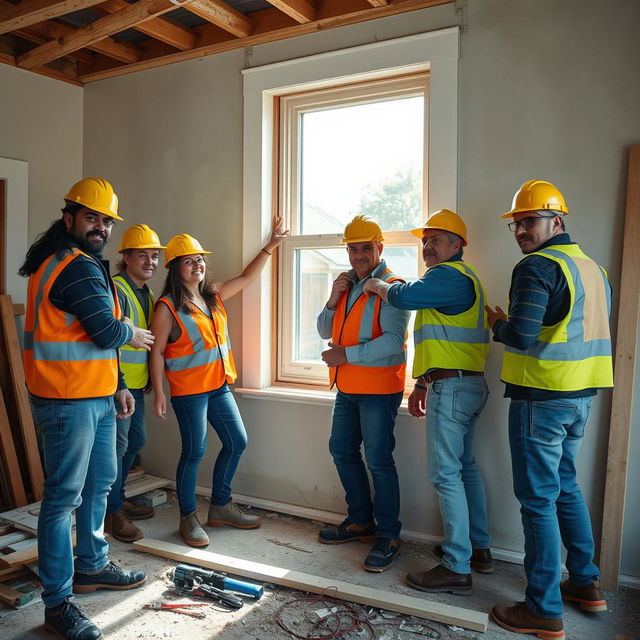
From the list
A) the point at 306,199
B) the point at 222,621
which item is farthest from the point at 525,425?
the point at 306,199

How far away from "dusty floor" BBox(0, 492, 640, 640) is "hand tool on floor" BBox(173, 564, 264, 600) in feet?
0.19

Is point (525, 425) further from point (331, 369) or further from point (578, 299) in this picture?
point (331, 369)

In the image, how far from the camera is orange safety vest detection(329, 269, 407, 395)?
3.34 meters

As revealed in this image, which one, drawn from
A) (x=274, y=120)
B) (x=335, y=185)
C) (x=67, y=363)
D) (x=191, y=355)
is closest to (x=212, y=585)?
(x=191, y=355)

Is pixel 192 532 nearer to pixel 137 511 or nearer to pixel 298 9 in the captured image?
pixel 137 511

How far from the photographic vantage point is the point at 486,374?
3.41 meters

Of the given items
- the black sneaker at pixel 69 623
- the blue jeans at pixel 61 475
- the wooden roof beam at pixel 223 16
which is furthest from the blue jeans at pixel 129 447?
the wooden roof beam at pixel 223 16

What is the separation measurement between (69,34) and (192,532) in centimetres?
332

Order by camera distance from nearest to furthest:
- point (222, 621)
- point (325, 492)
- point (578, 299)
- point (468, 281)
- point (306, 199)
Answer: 1. point (578, 299)
2. point (222, 621)
3. point (468, 281)
4. point (325, 492)
5. point (306, 199)

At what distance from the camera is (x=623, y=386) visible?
3051 mm

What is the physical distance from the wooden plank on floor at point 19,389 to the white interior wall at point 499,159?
1.45m

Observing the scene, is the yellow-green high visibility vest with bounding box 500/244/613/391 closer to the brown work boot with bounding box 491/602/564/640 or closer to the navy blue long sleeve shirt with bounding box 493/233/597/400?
the navy blue long sleeve shirt with bounding box 493/233/597/400

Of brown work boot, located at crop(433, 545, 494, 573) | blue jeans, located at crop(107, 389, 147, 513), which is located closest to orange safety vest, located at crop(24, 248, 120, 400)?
blue jeans, located at crop(107, 389, 147, 513)

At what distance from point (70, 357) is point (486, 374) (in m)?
2.15
